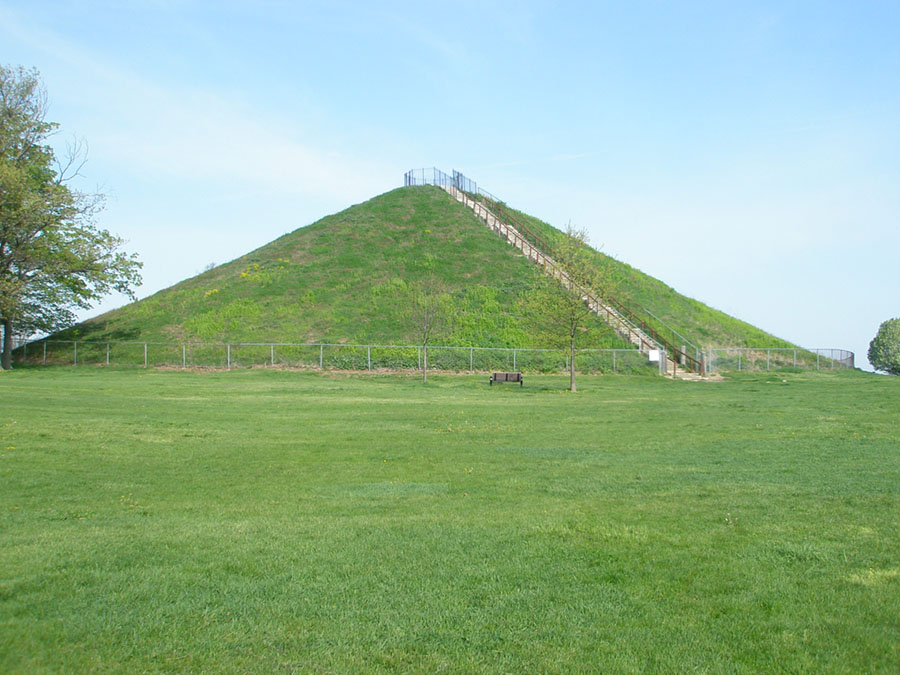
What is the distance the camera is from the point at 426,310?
131ft

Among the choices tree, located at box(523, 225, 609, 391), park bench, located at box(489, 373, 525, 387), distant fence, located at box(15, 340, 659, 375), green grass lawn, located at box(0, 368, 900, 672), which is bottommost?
green grass lawn, located at box(0, 368, 900, 672)

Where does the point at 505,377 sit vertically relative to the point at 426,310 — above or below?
below

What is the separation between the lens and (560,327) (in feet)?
112

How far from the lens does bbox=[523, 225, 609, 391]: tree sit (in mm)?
34047

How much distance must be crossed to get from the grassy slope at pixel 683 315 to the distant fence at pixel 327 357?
6736mm

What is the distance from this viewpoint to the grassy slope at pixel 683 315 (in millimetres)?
52375

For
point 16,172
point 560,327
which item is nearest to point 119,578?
point 560,327

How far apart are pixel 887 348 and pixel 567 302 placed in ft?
117

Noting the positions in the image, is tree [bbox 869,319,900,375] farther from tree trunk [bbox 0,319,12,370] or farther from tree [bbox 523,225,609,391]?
tree trunk [bbox 0,319,12,370]

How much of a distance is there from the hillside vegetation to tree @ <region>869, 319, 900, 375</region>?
8222mm

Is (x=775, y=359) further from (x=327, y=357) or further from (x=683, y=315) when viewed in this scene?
(x=327, y=357)

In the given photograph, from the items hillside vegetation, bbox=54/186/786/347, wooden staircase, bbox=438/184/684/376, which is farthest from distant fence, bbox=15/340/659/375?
hillside vegetation, bbox=54/186/786/347

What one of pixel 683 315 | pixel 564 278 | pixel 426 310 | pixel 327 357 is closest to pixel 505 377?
pixel 564 278

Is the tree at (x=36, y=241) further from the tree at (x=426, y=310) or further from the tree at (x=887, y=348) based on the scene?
the tree at (x=887, y=348)
